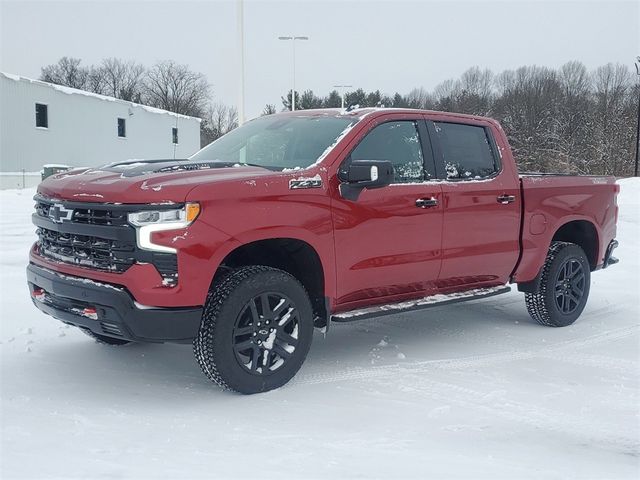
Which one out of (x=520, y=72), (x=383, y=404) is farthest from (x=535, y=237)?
(x=520, y=72)

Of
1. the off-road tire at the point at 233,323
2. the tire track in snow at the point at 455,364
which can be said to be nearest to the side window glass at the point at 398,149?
the off-road tire at the point at 233,323

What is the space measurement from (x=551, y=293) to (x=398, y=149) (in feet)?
7.22

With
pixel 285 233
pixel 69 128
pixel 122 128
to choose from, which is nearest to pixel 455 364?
pixel 285 233

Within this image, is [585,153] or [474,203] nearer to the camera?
[474,203]

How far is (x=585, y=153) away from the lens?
4591cm

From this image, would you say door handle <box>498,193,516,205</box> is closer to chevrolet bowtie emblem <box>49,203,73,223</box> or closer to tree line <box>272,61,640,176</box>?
chevrolet bowtie emblem <box>49,203,73,223</box>

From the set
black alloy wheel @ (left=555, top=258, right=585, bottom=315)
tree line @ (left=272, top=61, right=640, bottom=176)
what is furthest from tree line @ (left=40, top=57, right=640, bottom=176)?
black alloy wheel @ (left=555, top=258, right=585, bottom=315)

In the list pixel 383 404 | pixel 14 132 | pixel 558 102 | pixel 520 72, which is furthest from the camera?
pixel 520 72

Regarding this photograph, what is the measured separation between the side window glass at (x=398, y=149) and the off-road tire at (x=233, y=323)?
110 centimetres

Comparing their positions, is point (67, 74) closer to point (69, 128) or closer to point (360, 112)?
point (69, 128)

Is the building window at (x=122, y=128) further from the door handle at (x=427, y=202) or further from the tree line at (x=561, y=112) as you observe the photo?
the door handle at (x=427, y=202)

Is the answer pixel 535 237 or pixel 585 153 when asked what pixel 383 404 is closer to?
pixel 535 237

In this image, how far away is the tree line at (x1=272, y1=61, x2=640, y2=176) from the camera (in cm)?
4388

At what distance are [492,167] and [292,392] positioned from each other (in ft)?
8.85
